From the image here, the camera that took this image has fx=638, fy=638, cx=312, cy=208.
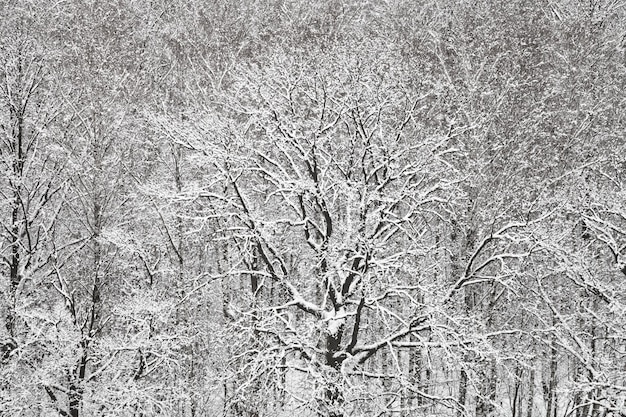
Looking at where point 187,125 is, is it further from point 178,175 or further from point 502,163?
point 502,163

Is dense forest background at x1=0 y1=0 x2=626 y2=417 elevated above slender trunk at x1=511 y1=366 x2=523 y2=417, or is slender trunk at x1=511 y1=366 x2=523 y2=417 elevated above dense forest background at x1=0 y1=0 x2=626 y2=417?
dense forest background at x1=0 y1=0 x2=626 y2=417

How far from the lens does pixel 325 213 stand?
14.8m

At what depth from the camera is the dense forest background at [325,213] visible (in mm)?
14289

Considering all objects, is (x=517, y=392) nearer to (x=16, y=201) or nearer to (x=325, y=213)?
(x=325, y=213)

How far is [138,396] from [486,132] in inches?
424

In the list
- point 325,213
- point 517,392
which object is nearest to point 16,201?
point 325,213

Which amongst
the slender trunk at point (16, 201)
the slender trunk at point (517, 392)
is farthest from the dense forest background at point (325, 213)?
the slender trunk at point (517, 392)

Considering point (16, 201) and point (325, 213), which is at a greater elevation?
point (16, 201)

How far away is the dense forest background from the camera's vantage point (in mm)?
14289

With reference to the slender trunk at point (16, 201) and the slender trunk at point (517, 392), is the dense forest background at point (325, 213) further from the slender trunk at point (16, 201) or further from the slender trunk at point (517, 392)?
the slender trunk at point (517, 392)

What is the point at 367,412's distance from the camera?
1520 centimetres

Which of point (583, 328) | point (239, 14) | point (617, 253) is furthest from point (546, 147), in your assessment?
point (239, 14)

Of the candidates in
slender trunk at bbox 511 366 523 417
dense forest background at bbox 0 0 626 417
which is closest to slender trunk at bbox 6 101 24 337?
dense forest background at bbox 0 0 626 417

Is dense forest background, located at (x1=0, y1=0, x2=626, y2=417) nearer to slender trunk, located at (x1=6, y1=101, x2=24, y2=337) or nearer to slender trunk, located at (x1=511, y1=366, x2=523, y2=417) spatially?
slender trunk, located at (x1=6, y1=101, x2=24, y2=337)
